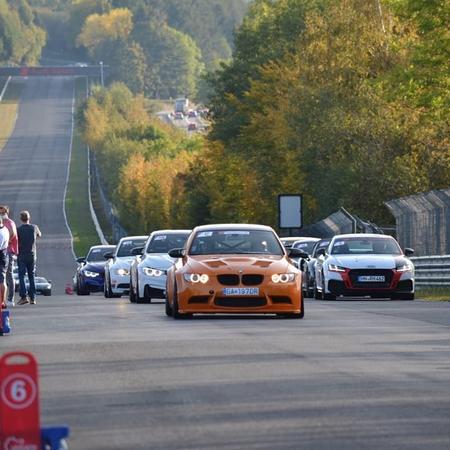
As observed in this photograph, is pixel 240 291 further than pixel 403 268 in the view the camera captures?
No

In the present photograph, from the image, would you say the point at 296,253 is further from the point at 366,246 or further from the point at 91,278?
the point at 91,278

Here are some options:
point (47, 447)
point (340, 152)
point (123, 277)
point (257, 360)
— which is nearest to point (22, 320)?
point (257, 360)

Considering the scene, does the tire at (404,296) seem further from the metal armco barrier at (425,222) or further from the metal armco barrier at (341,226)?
the metal armco barrier at (341,226)

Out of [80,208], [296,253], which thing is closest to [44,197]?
[80,208]

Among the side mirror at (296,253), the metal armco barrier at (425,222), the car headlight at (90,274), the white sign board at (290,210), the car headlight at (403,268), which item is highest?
the white sign board at (290,210)

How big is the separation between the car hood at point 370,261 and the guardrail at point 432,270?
3286 mm

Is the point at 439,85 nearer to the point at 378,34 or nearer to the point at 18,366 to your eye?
the point at 378,34

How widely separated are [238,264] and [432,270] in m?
15.7

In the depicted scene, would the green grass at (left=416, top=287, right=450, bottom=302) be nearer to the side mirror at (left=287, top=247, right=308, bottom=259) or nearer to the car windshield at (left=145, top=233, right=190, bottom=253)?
the car windshield at (left=145, top=233, right=190, bottom=253)

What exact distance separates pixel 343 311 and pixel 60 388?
14.2m

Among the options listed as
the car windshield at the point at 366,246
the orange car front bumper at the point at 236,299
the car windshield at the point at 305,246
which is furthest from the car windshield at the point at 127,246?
the orange car front bumper at the point at 236,299

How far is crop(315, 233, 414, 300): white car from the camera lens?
111ft

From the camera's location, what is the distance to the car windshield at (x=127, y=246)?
40.0 m

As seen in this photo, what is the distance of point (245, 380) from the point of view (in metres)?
13.6
